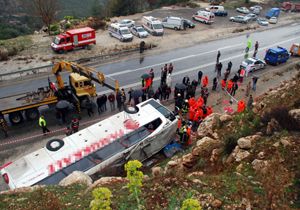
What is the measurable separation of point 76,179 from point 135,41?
25655 mm

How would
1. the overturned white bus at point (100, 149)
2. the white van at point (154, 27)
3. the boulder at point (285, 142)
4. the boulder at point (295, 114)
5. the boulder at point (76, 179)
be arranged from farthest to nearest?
1. the white van at point (154, 27)
2. the boulder at point (295, 114)
3. the overturned white bus at point (100, 149)
4. the boulder at point (76, 179)
5. the boulder at point (285, 142)

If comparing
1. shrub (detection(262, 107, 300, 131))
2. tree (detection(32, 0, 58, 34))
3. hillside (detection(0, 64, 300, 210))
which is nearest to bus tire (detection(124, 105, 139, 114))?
hillside (detection(0, 64, 300, 210))

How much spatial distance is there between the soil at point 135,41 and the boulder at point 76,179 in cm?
1871

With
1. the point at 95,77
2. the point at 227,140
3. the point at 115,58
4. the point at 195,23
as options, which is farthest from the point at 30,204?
the point at 195,23

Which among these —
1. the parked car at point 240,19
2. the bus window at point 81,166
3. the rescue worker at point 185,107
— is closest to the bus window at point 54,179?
the bus window at point 81,166

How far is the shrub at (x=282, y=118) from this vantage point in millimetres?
13195

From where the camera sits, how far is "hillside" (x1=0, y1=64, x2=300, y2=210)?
9562mm

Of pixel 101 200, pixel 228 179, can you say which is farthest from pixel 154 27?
pixel 101 200

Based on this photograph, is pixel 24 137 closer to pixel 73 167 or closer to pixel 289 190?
pixel 73 167

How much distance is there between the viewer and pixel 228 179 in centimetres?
1077

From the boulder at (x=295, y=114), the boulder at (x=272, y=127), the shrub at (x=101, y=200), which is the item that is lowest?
the boulder at (x=272, y=127)

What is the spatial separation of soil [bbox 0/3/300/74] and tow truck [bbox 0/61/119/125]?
32.2 feet

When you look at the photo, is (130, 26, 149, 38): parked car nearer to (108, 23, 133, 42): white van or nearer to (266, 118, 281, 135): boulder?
(108, 23, 133, 42): white van

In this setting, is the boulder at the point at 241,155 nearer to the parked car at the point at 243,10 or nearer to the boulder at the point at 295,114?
the boulder at the point at 295,114
